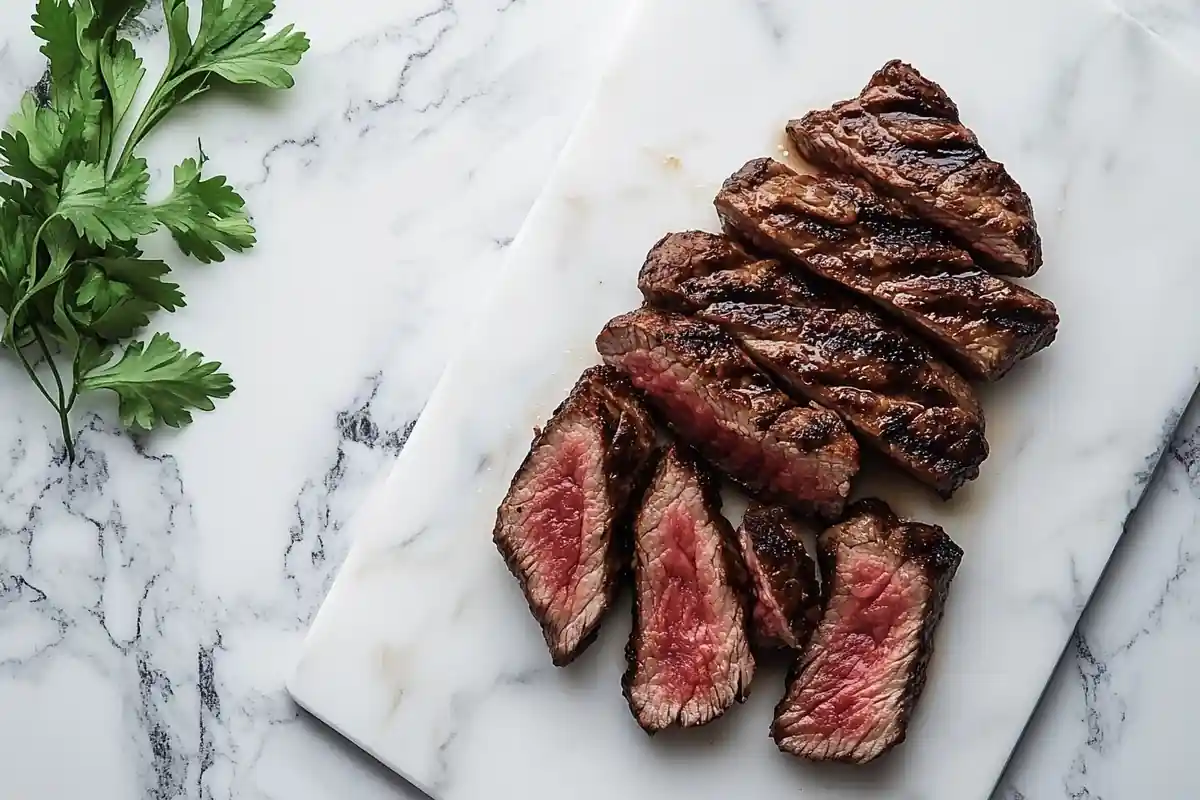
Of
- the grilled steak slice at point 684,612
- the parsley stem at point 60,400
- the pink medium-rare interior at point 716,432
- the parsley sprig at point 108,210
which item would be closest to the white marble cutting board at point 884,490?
the grilled steak slice at point 684,612

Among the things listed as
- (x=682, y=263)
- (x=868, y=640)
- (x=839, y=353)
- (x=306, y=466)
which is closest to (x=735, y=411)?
(x=839, y=353)

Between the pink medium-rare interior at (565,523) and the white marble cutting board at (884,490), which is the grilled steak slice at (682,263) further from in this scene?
the pink medium-rare interior at (565,523)

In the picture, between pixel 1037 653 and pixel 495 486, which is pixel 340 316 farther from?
pixel 1037 653

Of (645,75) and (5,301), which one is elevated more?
(645,75)

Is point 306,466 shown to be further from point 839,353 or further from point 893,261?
point 893,261

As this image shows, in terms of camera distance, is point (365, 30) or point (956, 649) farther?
point (365, 30)

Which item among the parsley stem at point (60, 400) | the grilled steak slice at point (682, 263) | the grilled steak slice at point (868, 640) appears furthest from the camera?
the parsley stem at point (60, 400)

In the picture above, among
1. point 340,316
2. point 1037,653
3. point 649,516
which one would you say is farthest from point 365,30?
point 1037,653
